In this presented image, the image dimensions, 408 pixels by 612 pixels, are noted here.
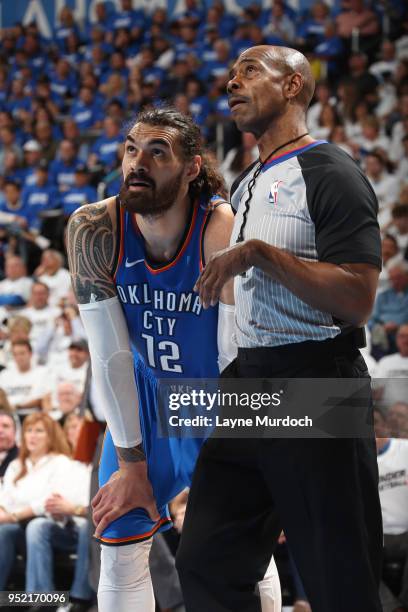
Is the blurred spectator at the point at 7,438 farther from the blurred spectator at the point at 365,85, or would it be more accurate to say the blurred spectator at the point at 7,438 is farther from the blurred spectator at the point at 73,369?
the blurred spectator at the point at 365,85

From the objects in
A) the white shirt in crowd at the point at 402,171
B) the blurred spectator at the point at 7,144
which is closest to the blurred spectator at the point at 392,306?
the white shirt in crowd at the point at 402,171

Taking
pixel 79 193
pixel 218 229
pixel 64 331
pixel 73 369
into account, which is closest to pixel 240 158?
pixel 79 193

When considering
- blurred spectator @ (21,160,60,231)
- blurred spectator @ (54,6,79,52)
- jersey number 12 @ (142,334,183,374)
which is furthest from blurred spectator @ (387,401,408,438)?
blurred spectator @ (54,6,79,52)

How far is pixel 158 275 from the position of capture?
99.0 inches

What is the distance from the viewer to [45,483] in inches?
166

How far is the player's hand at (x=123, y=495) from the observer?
2.46 meters

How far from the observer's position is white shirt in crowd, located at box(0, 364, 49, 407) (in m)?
6.08

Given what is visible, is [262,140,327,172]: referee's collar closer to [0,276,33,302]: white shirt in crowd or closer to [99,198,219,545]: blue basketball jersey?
[99,198,219,545]: blue basketball jersey

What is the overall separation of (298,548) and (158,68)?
935 cm

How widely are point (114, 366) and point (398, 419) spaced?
95cm

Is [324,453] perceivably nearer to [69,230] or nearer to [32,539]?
[69,230]

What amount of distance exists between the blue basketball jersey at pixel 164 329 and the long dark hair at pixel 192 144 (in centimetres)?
7

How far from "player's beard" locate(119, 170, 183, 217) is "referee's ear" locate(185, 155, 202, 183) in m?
0.06

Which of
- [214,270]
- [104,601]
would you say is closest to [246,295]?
[214,270]
